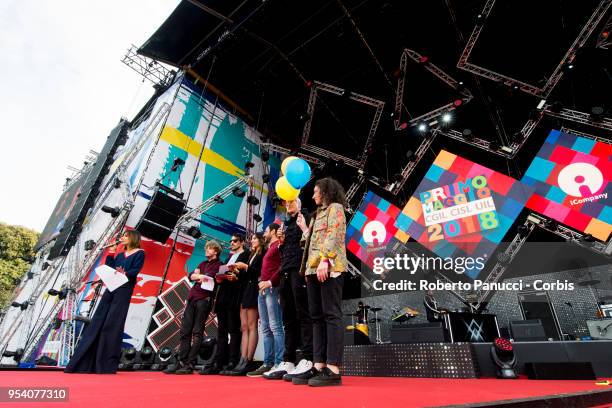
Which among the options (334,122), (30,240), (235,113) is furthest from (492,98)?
(30,240)

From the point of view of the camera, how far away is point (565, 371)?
285cm

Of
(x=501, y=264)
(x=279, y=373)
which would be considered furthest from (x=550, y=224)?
(x=279, y=373)

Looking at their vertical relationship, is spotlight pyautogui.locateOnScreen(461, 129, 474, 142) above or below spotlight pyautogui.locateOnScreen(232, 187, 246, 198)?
above

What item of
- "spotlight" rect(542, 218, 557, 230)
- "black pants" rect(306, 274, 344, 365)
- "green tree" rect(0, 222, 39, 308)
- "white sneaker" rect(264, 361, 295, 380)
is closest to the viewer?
"black pants" rect(306, 274, 344, 365)

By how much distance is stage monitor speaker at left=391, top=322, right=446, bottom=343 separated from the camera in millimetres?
3574

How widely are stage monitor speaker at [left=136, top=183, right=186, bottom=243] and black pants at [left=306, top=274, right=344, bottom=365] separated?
430 cm

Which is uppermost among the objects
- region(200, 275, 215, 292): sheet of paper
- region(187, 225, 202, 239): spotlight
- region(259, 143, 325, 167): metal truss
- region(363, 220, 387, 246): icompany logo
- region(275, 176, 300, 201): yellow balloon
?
region(259, 143, 325, 167): metal truss

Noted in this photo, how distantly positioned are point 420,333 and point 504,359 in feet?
2.81

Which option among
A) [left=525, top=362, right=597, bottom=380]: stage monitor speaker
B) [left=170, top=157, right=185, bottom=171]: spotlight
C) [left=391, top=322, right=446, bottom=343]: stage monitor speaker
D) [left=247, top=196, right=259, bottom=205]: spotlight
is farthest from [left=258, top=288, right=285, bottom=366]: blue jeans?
[left=247, top=196, right=259, bottom=205]: spotlight

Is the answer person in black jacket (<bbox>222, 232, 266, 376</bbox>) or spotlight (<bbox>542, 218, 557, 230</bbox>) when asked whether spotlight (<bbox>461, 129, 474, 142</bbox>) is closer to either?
spotlight (<bbox>542, 218, 557, 230</bbox>)

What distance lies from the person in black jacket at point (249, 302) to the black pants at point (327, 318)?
4.63 feet

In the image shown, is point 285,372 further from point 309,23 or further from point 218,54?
point 218,54

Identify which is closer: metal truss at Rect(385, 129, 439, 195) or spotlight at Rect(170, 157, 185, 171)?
spotlight at Rect(170, 157, 185, 171)

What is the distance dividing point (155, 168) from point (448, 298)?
23.5ft
